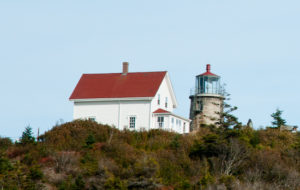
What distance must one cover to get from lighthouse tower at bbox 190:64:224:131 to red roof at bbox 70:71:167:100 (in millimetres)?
3669

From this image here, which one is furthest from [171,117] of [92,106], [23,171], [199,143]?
[23,171]

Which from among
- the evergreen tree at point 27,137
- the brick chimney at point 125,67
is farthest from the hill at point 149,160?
the brick chimney at point 125,67

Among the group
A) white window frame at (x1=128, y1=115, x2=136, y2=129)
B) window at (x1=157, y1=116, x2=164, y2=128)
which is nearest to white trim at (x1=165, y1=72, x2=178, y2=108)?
window at (x1=157, y1=116, x2=164, y2=128)

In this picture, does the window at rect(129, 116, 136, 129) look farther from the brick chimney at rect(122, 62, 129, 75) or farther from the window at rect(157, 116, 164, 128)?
the brick chimney at rect(122, 62, 129, 75)

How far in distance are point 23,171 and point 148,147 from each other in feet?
25.4

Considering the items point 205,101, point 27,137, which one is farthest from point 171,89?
point 27,137

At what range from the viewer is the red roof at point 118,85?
38875 millimetres

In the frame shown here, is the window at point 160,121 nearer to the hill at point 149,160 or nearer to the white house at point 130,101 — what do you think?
the white house at point 130,101

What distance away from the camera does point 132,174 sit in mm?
25594

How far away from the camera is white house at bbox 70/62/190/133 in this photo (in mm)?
38094

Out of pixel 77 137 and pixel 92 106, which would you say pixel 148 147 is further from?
pixel 92 106

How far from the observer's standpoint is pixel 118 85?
40.2 metres

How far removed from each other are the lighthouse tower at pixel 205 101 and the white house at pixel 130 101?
1.19 m

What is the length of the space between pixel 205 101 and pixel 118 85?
658cm
